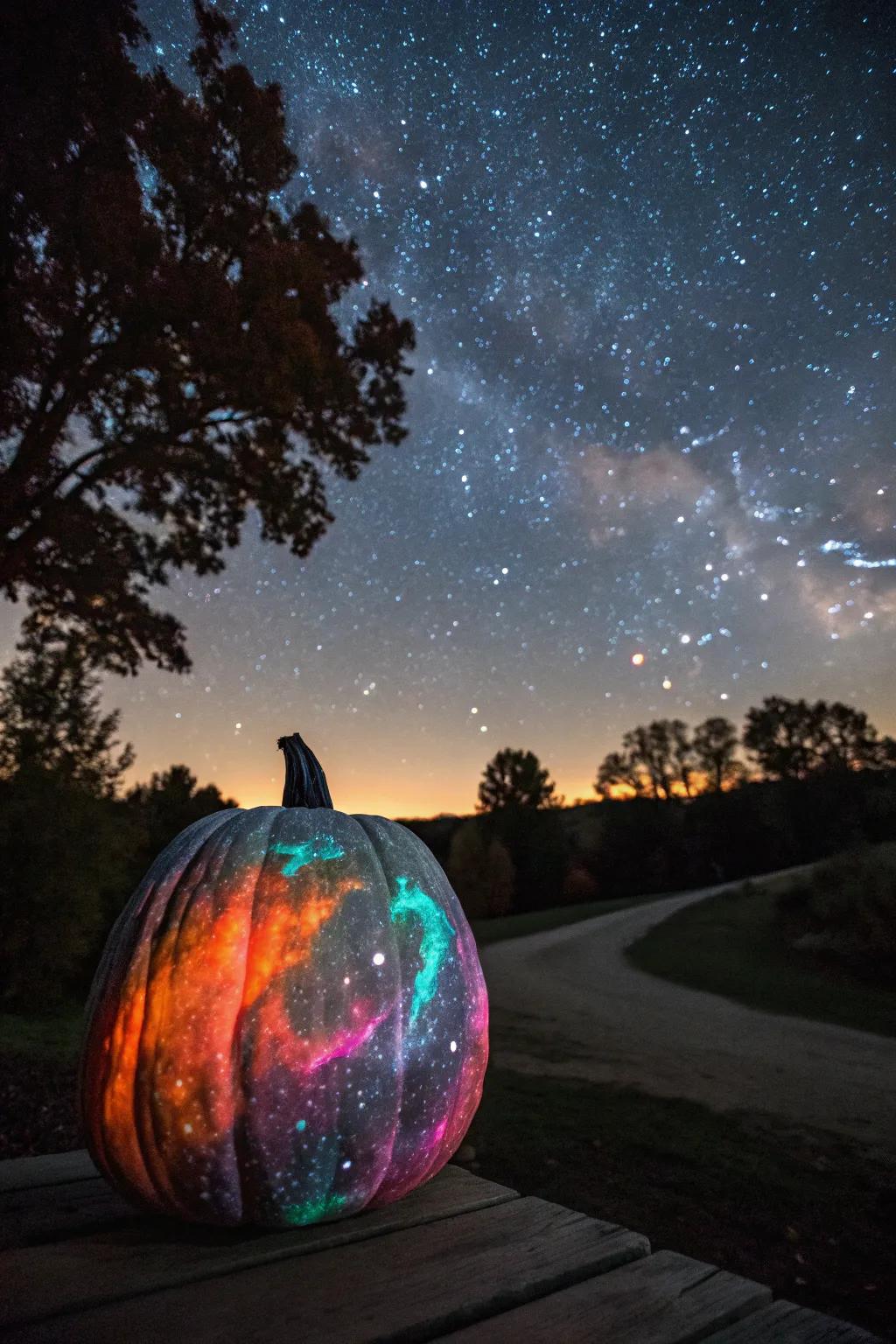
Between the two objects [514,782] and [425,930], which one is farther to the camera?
[514,782]

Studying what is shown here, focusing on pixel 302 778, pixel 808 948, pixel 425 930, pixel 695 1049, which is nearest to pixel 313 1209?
pixel 425 930

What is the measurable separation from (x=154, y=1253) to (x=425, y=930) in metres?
0.94

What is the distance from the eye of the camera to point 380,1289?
57.0 inches

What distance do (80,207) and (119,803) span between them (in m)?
11.8

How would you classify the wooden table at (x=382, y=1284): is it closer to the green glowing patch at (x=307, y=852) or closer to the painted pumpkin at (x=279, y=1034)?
the painted pumpkin at (x=279, y=1034)

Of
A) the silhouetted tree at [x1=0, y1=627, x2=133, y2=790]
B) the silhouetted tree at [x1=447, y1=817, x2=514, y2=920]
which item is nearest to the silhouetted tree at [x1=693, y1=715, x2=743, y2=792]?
the silhouetted tree at [x1=447, y1=817, x2=514, y2=920]

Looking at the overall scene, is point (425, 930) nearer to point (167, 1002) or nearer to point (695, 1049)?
point (167, 1002)

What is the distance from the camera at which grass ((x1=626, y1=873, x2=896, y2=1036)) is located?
11.5m

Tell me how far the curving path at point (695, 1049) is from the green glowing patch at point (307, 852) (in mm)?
6298

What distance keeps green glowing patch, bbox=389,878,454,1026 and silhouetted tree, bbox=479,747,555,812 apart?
231 feet

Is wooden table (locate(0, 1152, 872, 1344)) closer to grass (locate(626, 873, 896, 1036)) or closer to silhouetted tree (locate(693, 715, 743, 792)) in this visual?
grass (locate(626, 873, 896, 1036))

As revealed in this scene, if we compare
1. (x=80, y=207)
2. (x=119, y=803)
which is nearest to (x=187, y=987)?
(x=80, y=207)

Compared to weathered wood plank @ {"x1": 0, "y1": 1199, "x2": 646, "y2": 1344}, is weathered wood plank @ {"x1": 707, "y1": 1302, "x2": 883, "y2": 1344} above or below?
below

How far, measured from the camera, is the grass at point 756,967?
11461 mm
